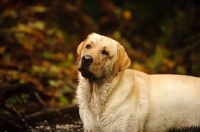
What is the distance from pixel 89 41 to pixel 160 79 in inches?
47.6

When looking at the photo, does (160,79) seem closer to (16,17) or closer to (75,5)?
(16,17)

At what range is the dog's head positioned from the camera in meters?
5.46

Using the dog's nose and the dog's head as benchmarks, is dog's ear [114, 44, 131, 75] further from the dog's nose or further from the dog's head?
the dog's nose

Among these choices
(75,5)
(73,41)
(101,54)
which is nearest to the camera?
(101,54)

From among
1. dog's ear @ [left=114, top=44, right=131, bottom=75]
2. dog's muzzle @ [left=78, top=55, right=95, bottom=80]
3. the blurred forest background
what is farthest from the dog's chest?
the blurred forest background

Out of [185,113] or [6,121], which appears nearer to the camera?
[185,113]

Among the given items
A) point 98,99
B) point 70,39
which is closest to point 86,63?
point 98,99

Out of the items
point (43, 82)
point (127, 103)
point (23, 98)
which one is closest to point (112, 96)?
point (127, 103)

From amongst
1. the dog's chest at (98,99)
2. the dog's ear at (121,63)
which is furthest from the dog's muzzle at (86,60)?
the dog's chest at (98,99)

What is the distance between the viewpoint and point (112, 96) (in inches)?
230

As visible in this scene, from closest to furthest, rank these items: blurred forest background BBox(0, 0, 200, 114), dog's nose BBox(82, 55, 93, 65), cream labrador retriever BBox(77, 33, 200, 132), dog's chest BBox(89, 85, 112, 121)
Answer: dog's nose BBox(82, 55, 93, 65) < cream labrador retriever BBox(77, 33, 200, 132) < dog's chest BBox(89, 85, 112, 121) < blurred forest background BBox(0, 0, 200, 114)

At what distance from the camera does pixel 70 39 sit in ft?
39.7

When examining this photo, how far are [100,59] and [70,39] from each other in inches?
262

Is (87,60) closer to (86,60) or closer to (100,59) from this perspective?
(86,60)
